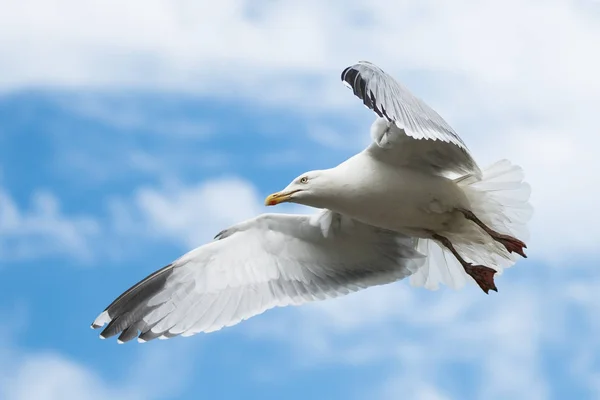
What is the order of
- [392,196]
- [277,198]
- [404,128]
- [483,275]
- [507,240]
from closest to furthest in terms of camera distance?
[404,128]
[392,196]
[277,198]
[507,240]
[483,275]

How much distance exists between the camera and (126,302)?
6.77 m

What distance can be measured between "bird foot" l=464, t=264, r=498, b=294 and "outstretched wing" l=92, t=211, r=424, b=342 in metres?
0.41

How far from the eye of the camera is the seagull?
6.22 metres

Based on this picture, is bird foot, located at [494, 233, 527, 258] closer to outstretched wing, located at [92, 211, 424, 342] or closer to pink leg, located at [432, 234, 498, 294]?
pink leg, located at [432, 234, 498, 294]

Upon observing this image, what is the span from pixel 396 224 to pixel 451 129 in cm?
82

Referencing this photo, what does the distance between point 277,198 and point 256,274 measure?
2.38 feet

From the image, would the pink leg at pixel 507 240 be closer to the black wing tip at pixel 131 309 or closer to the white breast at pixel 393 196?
the white breast at pixel 393 196

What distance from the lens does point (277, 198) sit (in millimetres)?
6273

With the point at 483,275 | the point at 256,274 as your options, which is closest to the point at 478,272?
the point at 483,275

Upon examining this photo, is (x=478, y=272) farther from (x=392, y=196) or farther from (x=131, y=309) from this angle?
(x=131, y=309)

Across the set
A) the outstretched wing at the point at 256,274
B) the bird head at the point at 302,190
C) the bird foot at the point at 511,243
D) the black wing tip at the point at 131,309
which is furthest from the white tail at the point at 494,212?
the black wing tip at the point at 131,309

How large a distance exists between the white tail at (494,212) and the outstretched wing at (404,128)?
0.17m

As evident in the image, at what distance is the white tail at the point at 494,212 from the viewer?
6453mm

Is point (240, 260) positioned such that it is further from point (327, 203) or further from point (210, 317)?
point (327, 203)
